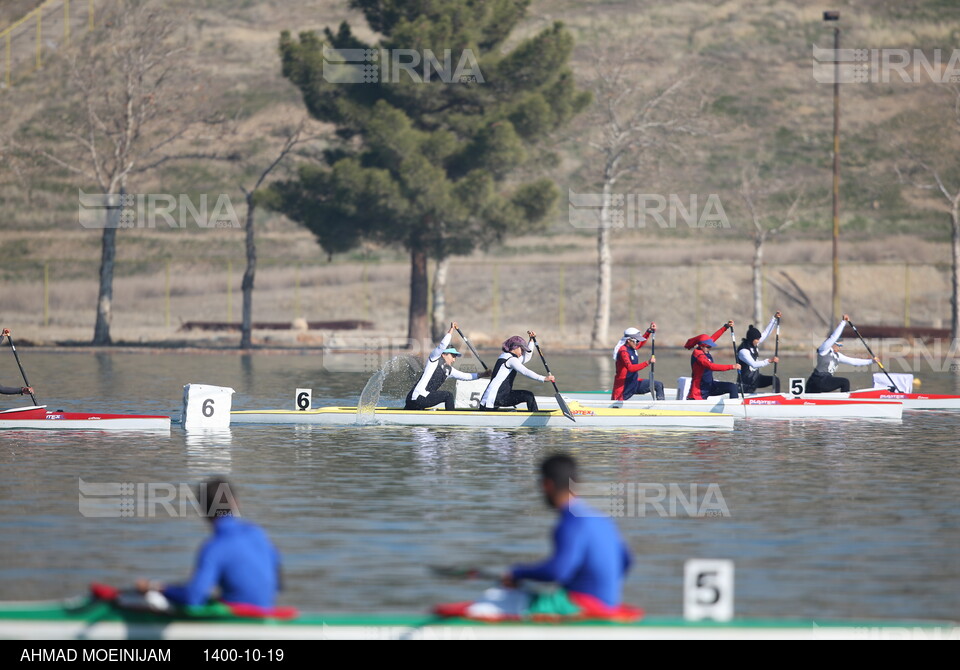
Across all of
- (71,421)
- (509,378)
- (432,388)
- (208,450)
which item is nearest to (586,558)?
(208,450)

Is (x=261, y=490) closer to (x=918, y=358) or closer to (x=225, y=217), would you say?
(x=918, y=358)

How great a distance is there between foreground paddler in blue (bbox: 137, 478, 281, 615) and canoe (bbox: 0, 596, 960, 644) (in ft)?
0.47

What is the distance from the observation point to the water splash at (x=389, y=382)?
27.4 m

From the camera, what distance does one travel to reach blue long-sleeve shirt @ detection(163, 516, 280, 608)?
10.4 m

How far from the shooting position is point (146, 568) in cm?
1419

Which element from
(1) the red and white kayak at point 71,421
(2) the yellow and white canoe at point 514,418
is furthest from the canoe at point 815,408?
(1) the red and white kayak at point 71,421

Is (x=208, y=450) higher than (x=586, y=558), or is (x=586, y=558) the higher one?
(x=586, y=558)

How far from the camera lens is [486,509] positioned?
59.5ft

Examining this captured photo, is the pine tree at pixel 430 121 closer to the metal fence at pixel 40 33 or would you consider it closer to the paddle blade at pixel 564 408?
the paddle blade at pixel 564 408

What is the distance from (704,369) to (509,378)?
3.98m

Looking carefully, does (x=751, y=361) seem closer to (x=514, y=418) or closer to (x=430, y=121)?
(x=514, y=418)

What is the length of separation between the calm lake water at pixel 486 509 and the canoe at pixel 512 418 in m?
0.24

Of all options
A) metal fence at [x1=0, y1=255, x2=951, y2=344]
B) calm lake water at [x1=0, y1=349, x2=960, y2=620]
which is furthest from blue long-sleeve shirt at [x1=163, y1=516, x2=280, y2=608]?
metal fence at [x1=0, y1=255, x2=951, y2=344]
